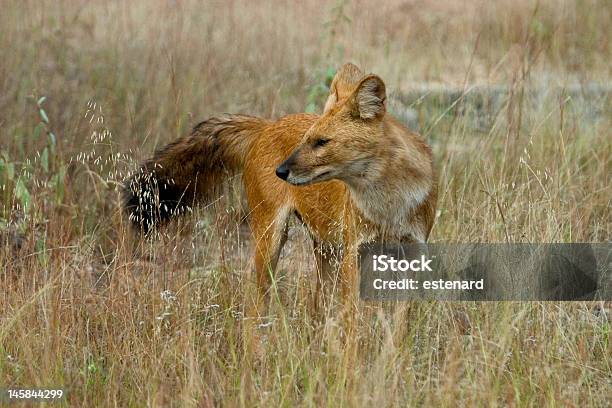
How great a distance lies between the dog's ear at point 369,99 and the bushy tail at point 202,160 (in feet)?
3.44

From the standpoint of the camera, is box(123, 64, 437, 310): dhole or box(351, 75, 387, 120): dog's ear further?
box(123, 64, 437, 310): dhole

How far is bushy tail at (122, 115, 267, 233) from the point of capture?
6.50m

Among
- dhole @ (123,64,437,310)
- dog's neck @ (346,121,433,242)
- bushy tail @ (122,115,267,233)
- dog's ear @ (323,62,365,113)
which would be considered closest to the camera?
dhole @ (123,64,437,310)

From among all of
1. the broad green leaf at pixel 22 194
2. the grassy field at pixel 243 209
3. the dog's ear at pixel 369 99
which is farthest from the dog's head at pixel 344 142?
the broad green leaf at pixel 22 194

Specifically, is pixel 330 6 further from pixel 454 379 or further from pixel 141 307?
pixel 454 379

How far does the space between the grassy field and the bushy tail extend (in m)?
0.25

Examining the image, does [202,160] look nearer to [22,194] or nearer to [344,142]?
[22,194]

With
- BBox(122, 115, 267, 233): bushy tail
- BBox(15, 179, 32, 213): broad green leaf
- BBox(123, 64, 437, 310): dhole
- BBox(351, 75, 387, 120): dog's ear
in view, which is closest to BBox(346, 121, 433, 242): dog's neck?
BBox(123, 64, 437, 310): dhole

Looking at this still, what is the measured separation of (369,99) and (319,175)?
1.53 ft

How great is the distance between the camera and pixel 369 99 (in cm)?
554

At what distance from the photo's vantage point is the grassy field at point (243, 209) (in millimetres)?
4754

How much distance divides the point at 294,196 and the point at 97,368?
166 cm

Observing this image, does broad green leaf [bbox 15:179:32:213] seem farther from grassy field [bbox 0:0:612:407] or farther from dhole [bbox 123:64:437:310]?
dhole [bbox 123:64:437:310]

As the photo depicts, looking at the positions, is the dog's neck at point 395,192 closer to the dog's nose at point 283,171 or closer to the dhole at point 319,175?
the dhole at point 319,175
